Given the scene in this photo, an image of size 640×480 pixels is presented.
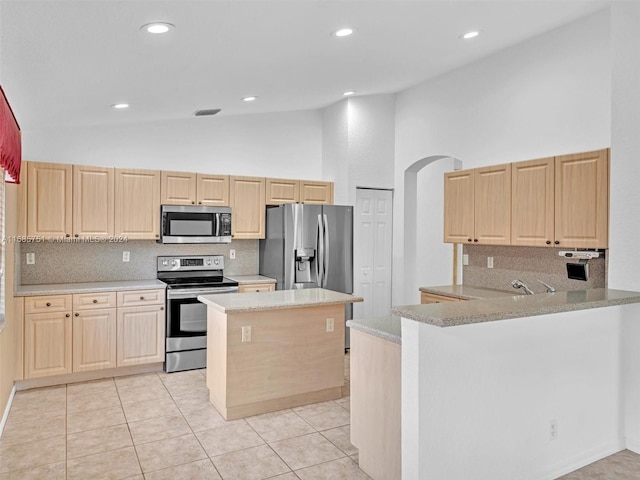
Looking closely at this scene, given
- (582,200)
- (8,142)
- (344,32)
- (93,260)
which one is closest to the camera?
(8,142)

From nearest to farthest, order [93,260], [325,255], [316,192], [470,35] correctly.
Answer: [470,35] → [93,260] → [325,255] → [316,192]

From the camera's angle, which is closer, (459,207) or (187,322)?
(459,207)

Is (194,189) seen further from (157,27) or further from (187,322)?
(157,27)

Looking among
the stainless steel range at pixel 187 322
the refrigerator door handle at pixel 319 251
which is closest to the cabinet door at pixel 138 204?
the stainless steel range at pixel 187 322

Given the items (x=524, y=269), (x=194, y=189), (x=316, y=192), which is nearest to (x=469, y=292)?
(x=524, y=269)

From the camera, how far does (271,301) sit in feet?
12.6

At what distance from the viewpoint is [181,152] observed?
5629mm

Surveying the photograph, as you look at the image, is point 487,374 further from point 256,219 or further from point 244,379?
point 256,219

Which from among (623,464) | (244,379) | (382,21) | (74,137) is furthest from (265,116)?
(623,464)

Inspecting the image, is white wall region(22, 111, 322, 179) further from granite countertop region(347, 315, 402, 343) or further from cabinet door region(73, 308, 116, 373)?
granite countertop region(347, 315, 402, 343)

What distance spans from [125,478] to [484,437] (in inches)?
81.7

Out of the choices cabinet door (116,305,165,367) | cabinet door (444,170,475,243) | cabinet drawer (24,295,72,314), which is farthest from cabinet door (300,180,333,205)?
cabinet drawer (24,295,72,314)

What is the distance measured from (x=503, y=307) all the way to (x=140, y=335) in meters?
3.69

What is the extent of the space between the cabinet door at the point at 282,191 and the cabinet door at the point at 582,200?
3.08 metres
